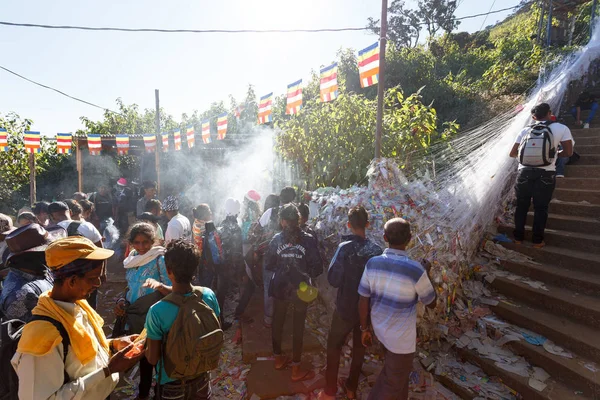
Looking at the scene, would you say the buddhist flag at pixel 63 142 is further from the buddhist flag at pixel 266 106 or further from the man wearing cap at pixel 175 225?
the man wearing cap at pixel 175 225

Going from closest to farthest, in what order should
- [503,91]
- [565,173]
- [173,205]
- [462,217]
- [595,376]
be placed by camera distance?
[595,376], [462,217], [173,205], [565,173], [503,91]

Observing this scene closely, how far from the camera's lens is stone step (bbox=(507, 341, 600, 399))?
104 inches

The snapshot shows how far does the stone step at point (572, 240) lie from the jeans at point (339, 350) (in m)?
2.94

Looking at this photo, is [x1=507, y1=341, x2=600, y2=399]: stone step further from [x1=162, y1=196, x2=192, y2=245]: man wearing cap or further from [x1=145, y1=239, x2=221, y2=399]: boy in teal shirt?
[x1=162, y1=196, x2=192, y2=245]: man wearing cap

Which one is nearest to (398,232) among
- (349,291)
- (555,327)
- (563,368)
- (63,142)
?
(349,291)

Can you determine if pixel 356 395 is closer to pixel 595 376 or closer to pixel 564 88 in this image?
pixel 595 376

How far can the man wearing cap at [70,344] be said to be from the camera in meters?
1.40

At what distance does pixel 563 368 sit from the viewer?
9.21 ft

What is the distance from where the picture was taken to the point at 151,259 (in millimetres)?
2922

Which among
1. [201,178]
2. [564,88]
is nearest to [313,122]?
[564,88]

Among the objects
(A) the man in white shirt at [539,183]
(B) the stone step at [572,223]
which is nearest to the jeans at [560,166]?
(B) the stone step at [572,223]

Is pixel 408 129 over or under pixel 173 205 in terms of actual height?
over

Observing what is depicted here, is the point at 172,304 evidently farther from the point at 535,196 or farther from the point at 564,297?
the point at 535,196

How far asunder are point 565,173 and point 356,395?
4786 millimetres
